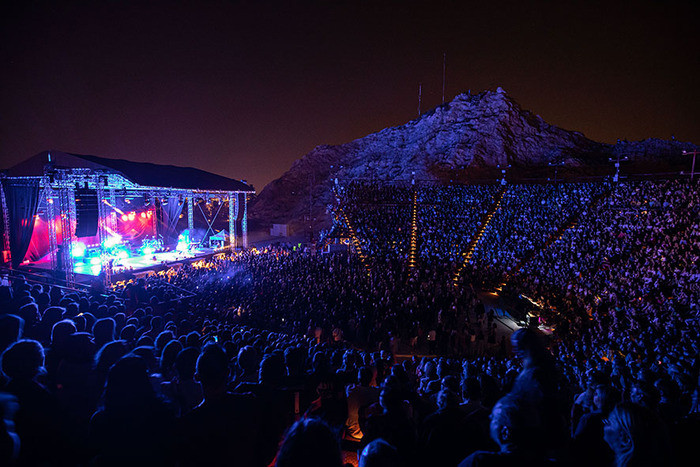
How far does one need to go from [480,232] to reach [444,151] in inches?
1308

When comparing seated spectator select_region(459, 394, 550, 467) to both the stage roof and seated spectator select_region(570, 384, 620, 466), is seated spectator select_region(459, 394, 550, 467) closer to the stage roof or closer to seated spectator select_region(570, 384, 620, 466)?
seated spectator select_region(570, 384, 620, 466)

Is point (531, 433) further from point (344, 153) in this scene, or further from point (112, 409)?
point (344, 153)

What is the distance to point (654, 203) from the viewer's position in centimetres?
1802

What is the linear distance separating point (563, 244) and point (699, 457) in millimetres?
18493

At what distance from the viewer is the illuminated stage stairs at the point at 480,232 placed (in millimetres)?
19159

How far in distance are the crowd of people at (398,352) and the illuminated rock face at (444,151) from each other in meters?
25.9

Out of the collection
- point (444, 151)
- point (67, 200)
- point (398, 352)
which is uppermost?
point (444, 151)

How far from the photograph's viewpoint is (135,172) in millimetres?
19203

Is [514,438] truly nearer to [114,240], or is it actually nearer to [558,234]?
[558,234]

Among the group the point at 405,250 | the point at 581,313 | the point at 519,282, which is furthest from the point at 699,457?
the point at 405,250

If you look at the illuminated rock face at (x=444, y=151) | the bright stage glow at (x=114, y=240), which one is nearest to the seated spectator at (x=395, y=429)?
the bright stage glow at (x=114, y=240)

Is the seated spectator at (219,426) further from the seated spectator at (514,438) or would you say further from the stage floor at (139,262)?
the stage floor at (139,262)

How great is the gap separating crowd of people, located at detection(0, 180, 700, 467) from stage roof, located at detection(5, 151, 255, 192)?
6405 millimetres

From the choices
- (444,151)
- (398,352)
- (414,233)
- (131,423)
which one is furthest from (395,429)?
(444,151)
